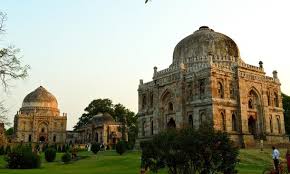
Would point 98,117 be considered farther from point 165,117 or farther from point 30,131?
point 165,117

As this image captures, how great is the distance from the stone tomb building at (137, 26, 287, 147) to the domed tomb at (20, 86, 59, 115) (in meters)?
36.6

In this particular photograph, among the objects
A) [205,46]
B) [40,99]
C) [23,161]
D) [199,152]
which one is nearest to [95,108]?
[40,99]

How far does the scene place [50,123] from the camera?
230ft

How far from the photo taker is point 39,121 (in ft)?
229

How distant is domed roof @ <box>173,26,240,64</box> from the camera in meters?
36.6

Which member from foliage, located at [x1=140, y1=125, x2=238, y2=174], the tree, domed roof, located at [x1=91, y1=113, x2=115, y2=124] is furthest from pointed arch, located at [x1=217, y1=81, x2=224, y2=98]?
the tree

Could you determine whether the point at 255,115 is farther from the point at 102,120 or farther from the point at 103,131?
the point at 102,120

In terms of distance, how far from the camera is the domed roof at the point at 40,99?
71.2 m

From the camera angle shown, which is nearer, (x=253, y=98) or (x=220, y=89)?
(x=220, y=89)

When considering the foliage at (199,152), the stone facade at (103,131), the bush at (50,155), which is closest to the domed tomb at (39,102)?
the stone facade at (103,131)

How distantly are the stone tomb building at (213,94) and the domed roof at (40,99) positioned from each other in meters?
36.8

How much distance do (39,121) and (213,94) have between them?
46.5 m

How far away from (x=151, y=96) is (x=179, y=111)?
216 inches

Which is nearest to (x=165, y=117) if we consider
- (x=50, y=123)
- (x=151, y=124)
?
(x=151, y=124)
